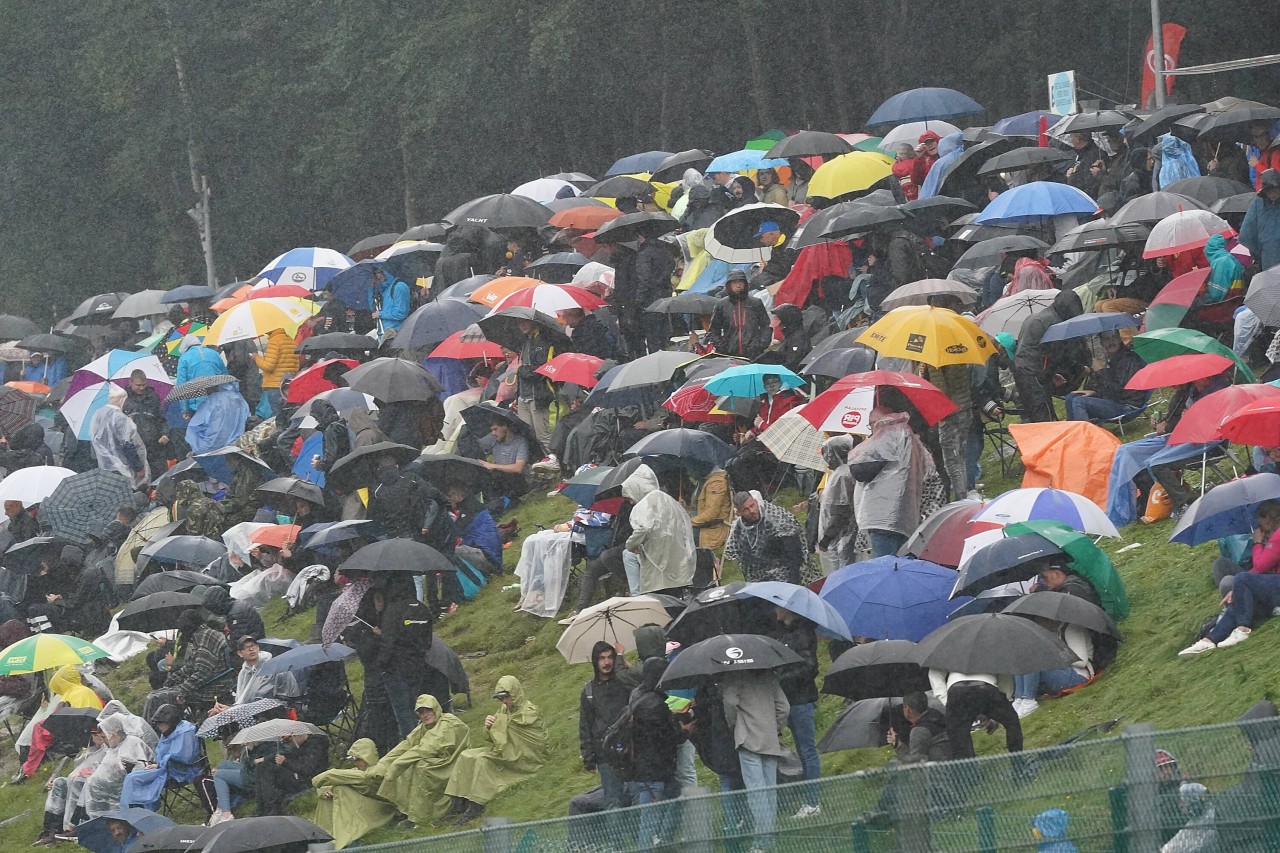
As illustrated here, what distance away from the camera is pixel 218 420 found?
23297 millimetres

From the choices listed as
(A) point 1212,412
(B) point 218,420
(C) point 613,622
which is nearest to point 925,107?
(B) point 218,420

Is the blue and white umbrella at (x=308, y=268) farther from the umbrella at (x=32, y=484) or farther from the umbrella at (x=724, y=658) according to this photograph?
the umbrella at (x=724, y=658)

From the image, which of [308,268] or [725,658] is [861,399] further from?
[308,268]

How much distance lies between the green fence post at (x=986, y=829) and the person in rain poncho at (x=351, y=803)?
24.6 ft

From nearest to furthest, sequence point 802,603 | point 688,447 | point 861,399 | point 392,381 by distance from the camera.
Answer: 1. point 802,603
2. point 861,399
3. point 688,447
4. point 392,381

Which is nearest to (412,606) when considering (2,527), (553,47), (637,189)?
(2,527)

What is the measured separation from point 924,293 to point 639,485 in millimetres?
3516

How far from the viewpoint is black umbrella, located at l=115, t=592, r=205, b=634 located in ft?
57.0

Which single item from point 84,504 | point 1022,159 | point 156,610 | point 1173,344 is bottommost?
point 156,610

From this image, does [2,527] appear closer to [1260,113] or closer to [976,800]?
[1260,113]

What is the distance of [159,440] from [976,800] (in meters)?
18.0

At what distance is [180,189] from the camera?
49156 millimetres

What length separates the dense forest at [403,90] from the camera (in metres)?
37.8

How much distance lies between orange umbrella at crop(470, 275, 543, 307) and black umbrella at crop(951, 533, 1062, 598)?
1055 centimetres
